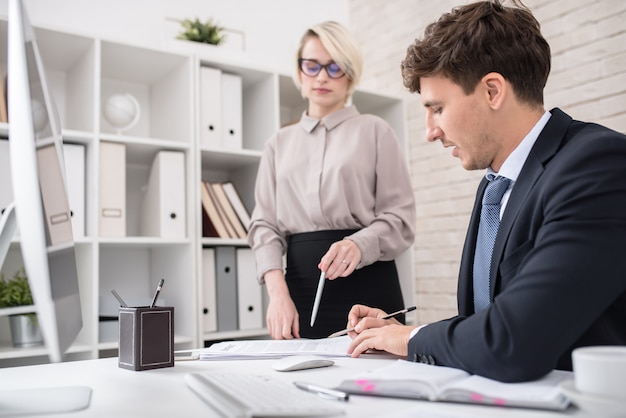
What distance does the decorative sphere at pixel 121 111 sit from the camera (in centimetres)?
251

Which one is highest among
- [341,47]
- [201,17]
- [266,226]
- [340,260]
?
[201,17]

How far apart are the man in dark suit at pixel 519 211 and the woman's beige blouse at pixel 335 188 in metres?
0.54

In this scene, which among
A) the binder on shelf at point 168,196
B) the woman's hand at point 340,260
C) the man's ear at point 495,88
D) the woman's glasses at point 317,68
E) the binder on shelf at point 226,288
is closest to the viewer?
the man's ear at point 495,88

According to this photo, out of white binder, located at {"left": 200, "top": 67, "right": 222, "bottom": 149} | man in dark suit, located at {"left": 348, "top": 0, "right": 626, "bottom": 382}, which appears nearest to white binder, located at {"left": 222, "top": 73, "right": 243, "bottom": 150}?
white binder, located at {"left": 200, "top": 67, "right": 222, "bottom": 149}

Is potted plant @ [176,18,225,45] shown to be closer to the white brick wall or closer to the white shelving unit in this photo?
the white shelving unit

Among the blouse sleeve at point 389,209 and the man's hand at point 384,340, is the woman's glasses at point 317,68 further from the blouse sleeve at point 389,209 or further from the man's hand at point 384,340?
the man's hand at point 384,340

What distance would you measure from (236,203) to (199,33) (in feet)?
2.71

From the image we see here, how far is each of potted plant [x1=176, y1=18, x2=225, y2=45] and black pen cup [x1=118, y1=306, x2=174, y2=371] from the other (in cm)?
193

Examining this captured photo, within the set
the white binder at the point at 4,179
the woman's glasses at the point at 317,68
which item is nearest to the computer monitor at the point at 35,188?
the woman's glasses at the point at 317,68

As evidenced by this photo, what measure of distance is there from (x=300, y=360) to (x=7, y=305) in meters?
1.53

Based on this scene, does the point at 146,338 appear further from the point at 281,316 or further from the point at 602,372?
the point at 602,372

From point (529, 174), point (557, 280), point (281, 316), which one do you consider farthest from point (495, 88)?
point (281, 316)

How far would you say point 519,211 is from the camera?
1.01m

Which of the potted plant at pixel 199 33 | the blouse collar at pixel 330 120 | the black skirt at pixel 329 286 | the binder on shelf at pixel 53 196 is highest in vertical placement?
the potted plant at pixel 199 33
